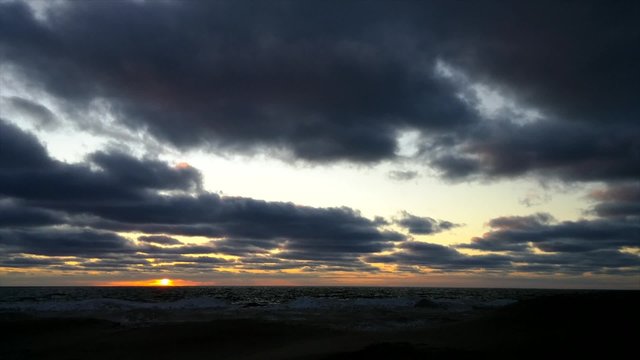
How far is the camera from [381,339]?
22.7m

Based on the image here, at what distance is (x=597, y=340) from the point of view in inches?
678

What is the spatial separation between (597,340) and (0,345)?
1112 inches

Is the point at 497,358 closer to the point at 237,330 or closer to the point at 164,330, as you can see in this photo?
the point at 237,330

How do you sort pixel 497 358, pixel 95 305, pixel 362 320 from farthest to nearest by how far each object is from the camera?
pixel 95 305
pixel 362 320
pixel 497 358

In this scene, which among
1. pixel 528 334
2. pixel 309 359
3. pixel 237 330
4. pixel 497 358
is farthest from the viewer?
pixel 237 330

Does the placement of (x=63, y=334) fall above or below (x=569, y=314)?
below

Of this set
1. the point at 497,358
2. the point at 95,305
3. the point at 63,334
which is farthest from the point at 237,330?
the point at 95,305

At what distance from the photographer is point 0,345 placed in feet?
82.0

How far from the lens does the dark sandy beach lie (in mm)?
16562

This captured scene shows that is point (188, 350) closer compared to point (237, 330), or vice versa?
point (188, 350)

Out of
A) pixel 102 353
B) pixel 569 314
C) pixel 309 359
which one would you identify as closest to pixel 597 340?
pixel 569 314

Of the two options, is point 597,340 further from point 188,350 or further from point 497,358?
point 188,350

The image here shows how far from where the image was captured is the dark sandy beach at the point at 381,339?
1656 cm

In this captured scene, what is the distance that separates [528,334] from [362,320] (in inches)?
792
